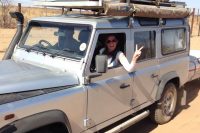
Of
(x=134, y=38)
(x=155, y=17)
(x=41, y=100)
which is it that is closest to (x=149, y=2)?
(x=155, y=17)

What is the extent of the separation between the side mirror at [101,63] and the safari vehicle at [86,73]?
0.01m

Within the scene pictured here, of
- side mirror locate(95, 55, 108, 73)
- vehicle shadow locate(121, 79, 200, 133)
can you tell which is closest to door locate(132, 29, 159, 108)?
Result: vehicle shadow locate(121, 79, 200, 133)

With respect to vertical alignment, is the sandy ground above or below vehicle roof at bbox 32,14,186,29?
below

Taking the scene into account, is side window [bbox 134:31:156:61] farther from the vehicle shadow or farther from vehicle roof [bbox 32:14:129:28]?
the vehicle shadow

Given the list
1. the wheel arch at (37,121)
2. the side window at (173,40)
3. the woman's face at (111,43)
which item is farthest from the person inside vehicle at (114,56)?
the side window at (173,40)

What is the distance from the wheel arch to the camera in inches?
139

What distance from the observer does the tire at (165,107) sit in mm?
6711

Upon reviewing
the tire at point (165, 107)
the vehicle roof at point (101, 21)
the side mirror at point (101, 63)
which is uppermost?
the vehicle roof at point (101, 21)

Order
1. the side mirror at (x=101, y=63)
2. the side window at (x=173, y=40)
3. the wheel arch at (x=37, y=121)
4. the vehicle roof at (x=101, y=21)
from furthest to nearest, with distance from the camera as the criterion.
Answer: the side window at (x=173, y=40), the vehicle roof at (x=101, y=21), the side mirror at (x=101, y=63), the wheel arch at (x=37, y=121)

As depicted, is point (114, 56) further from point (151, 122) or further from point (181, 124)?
point (181, 124)

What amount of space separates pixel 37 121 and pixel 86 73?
1036 mm

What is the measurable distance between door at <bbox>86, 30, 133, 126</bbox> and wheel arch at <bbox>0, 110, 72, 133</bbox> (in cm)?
58

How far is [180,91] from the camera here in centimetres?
783

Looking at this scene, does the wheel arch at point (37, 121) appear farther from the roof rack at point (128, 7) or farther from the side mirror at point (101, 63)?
the roof rack at point (128, 7)
